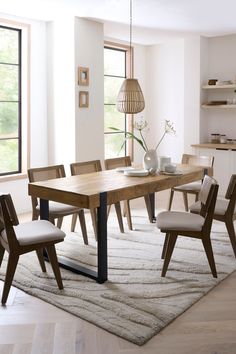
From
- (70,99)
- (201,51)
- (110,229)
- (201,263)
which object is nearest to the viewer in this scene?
(201,263)

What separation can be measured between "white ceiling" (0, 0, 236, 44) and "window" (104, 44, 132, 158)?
2.49 feet

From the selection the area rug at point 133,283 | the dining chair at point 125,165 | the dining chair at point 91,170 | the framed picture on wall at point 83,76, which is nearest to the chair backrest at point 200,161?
the dining chair at point 125,165

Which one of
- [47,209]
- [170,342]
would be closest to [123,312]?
[170,342]

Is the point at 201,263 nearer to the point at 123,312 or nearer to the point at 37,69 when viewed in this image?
the point at 123,312

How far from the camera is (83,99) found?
561cm

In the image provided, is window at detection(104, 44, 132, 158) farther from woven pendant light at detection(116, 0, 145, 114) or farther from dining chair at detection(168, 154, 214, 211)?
woven pendant light at detection(116, 0, 145, 114)

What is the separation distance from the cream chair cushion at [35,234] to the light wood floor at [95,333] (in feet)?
1.38

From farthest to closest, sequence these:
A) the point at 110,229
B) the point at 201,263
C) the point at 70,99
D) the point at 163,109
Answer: the point at 163,109
the point at 70,99
the point at 110,229
the point at 201,263

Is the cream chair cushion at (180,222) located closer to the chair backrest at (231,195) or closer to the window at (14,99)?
the chair backrest at (231,195)

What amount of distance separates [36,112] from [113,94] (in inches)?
72.4

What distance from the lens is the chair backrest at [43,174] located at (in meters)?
4.06

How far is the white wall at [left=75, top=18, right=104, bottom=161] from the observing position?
5.50 meters

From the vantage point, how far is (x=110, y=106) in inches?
281

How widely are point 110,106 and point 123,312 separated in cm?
476
